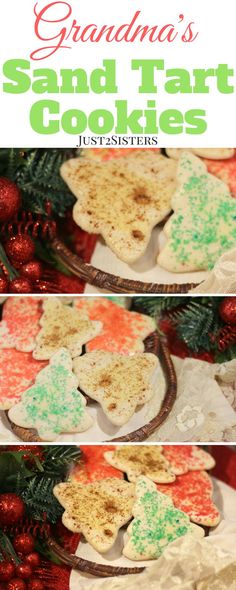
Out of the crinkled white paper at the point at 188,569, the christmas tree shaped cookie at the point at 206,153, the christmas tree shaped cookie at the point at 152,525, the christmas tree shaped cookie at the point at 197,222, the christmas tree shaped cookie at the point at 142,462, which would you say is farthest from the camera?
the christmas tree shaped cookie at the point at 206,153

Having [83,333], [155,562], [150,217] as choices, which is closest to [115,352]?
[83,333]

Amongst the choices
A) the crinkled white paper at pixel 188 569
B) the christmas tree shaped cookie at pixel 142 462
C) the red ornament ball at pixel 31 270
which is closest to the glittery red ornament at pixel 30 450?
the christmas tree shaped cookie at pixel 142 462

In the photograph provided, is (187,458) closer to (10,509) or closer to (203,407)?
(203,407)

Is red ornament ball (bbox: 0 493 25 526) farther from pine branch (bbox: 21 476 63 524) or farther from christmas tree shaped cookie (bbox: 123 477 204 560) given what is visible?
christmas tree shaped cookie (bbox: 123 477 204 560)

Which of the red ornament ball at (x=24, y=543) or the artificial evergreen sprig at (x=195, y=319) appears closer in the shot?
the red ornament ball at (x=24, y=543)

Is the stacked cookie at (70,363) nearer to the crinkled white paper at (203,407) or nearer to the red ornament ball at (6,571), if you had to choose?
the crinkled white paper at (203,407)

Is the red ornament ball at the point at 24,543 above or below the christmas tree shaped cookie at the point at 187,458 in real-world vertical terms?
below

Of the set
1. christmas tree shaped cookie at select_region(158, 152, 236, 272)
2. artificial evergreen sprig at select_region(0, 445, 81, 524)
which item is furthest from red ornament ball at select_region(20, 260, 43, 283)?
artificial evergreen sprig at select_region(0, 445, 81, 524)
